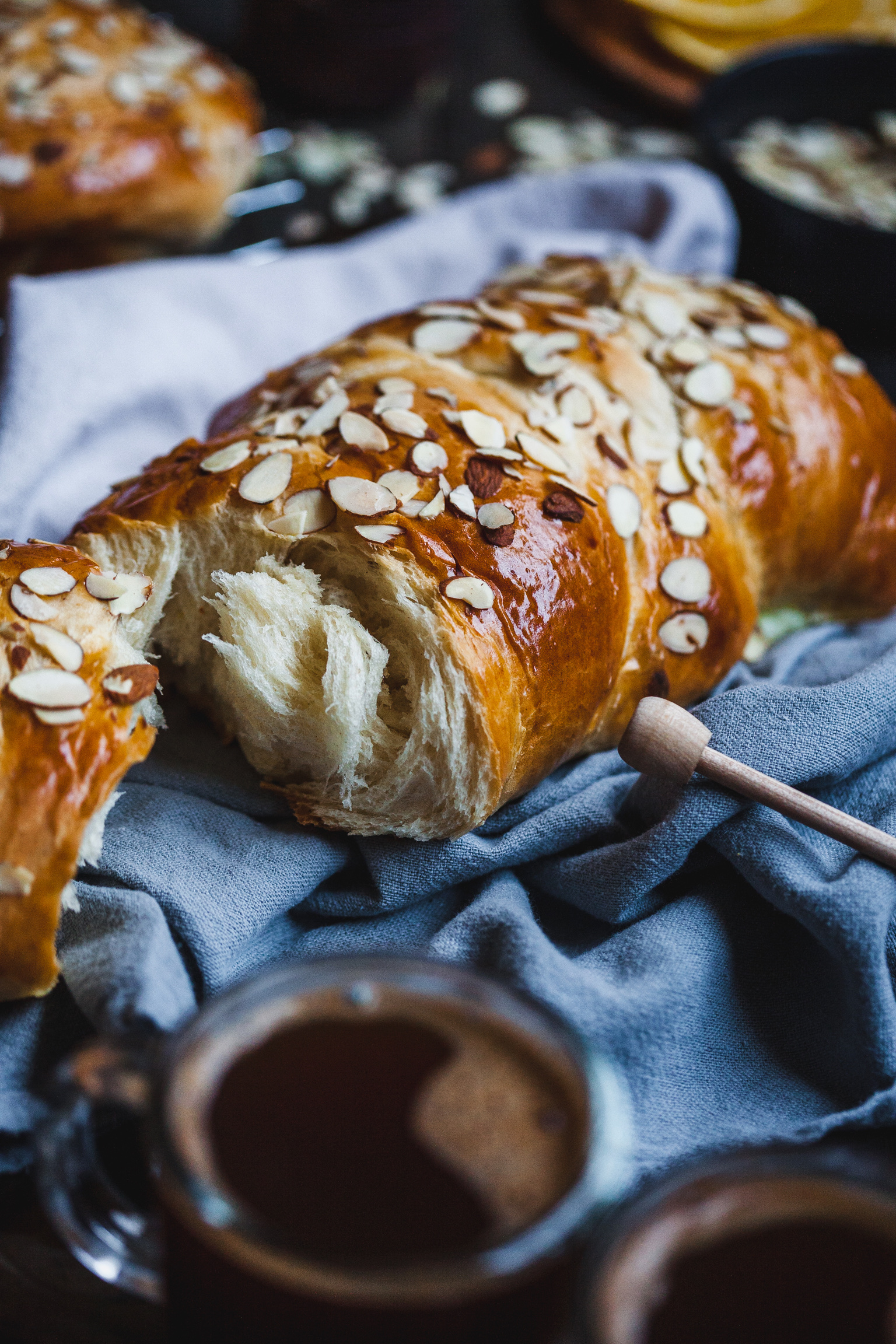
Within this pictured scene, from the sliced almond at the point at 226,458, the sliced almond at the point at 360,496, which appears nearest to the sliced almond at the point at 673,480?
the sliced almond at the point at 360,496

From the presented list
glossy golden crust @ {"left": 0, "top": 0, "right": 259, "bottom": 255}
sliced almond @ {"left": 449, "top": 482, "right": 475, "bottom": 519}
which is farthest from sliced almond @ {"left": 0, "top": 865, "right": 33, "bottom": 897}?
glossy golden crust @ {"left": 0, "top": 0, "right": 259, "bottom": 255}

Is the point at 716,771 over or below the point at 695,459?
below

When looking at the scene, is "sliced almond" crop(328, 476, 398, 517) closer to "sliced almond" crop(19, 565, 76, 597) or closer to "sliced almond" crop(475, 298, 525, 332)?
"sliced almond" crop(19, 565, 76, 597)

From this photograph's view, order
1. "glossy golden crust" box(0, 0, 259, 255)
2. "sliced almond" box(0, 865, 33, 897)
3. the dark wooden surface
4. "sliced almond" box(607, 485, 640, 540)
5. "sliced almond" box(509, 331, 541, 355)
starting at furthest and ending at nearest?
1. the dark wooden surface
2. "glossy golden crust" box(0, 0, 259, 255)
3. "sliced almond" box(509, 331, 541, 355)
4. "sliced almond" box(607, 485, 640, 540)
5. "sliced almond" box(0, 865, 33, 897)

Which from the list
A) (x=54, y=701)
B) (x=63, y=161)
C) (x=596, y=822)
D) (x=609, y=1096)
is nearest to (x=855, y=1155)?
(x=609, y=1096)

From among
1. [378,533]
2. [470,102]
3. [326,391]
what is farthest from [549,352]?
[470,102]

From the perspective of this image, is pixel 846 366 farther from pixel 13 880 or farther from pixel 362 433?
pixel 13 880

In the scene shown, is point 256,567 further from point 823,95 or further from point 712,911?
point 823,95
